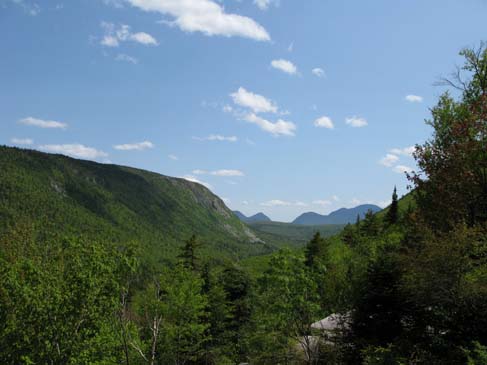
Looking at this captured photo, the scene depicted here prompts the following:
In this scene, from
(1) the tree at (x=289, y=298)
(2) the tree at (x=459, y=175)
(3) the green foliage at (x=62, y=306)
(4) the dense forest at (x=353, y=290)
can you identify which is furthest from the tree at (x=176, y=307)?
(2) the tree at (x=459, y=175)

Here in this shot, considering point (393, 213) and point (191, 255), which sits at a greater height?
point (393, 213)

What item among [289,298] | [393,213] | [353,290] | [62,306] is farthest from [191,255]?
[393,213]

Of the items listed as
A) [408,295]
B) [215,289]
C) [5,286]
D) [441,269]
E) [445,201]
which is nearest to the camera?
[441,269]

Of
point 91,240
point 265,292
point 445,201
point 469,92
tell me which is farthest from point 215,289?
point 469,92

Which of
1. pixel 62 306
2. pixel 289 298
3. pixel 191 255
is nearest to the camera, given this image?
pixel 62 306

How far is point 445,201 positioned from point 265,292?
13.7 meters

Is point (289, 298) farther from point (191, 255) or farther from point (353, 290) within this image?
point (191, 255)

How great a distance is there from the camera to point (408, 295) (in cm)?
1828

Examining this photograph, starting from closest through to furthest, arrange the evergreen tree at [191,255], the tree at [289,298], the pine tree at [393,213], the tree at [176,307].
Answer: the tree at [289,298] < the tree at [176,307] < the evergreen tree at [191,255] < the pine tree at [393,213]

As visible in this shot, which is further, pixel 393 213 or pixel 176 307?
pixel 393 213

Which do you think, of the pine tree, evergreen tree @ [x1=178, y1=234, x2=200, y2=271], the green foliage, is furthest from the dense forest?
the pine tree

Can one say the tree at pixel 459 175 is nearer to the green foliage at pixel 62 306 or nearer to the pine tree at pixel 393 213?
the green foliage at pixel 62 306

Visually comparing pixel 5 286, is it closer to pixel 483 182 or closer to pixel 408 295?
pixel 408 295

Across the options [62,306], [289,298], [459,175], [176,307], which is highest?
[459,175]
